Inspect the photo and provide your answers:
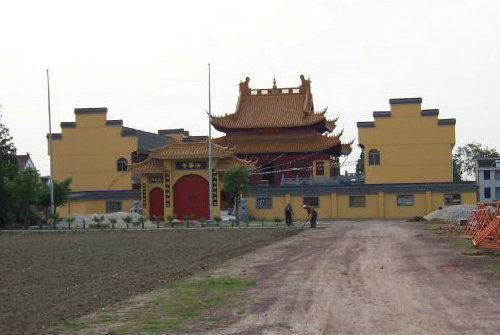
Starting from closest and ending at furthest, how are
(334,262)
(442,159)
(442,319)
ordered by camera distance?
(442,319) → (334,262) → (442,159)

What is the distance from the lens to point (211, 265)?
18.8m

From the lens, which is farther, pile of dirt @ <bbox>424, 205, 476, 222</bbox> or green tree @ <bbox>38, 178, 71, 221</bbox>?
green tree @ <bbox>38, 178, 71, 221</bbox>

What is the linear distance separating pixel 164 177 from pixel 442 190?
1937 centimetres

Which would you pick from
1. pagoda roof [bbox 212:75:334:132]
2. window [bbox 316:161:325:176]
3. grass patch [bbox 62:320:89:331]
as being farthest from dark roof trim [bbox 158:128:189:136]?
grass patch [bbox 62:320:89:331]

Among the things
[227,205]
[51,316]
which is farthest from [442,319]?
[227,205]

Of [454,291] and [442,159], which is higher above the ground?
[442,159]

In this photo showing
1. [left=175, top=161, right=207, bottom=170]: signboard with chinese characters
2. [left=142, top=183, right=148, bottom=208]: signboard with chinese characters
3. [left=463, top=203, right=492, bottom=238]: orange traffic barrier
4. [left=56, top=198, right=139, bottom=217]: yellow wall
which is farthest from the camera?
[left=56, top=198, right=139, bottom=217]: yellow wall

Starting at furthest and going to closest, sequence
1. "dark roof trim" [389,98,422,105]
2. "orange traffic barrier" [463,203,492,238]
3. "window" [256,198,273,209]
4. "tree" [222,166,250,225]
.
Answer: "dark roof trim" [389,98,422,105] → "window" [256,198,273,209] → "tree" [222,166,250,225] → "orange traffic barrier" [463,203,492,238]

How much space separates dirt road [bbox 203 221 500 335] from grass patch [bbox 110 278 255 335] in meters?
0.50

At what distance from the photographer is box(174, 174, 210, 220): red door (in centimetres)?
5359

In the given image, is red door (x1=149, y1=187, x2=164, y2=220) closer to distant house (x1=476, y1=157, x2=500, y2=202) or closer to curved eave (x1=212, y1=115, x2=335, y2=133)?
curved eave (x1=212, y1=115, x2=335, y2=133)

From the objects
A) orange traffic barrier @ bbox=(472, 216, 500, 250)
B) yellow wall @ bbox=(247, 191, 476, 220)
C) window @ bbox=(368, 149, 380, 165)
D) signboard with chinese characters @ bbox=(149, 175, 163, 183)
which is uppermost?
window @ bbox=(368, 149, 380, 165)

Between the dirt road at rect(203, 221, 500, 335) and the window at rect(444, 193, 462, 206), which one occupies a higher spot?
the window at rect(444, 193, 462, 206)

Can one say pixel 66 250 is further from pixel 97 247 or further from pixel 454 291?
pixel 454 291
